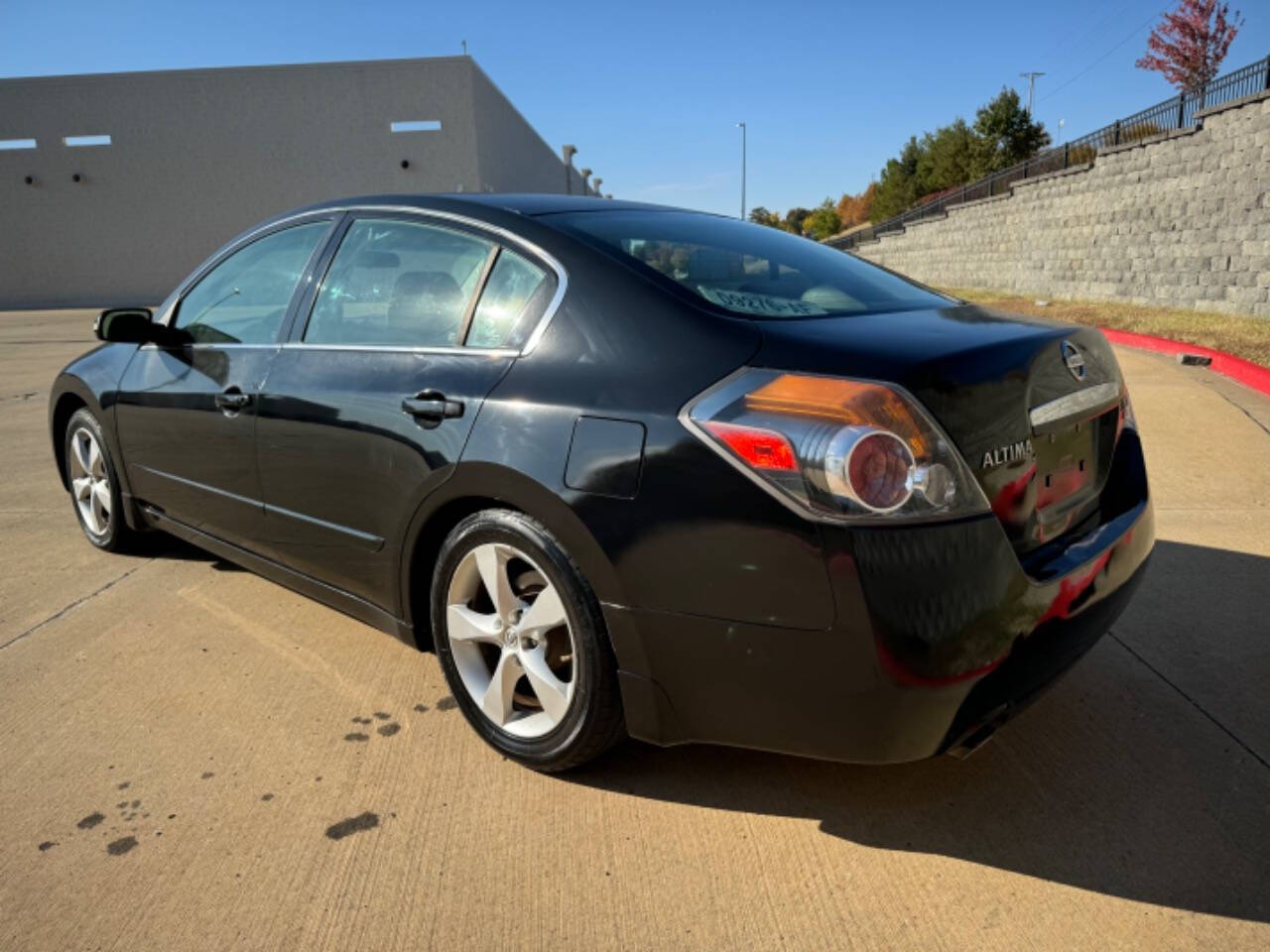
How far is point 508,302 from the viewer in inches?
102

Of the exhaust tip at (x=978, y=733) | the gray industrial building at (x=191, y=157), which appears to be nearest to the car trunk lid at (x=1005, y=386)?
the exhaust tip at (x=978, y=733)

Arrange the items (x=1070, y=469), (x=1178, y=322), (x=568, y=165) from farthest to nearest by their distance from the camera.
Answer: (x=568, y=165) → (x=1178, y=322) → (x=1070, y=469)

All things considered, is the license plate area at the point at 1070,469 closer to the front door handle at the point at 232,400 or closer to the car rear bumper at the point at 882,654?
the car rear bumper at the point at 882,654

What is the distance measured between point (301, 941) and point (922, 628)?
144cm

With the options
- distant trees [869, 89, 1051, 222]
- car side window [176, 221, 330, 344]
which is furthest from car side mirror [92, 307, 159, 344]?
distant trees [869, 89, 1051, 222]

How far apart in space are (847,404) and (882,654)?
51cm

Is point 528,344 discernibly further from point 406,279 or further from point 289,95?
point 289,95

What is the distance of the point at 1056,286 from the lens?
18.7 m

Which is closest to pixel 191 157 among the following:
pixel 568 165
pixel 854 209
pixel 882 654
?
pixel 568 165

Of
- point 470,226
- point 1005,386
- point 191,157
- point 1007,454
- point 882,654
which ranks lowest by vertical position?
point 882,654

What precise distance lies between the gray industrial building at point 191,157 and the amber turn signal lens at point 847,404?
30.0m

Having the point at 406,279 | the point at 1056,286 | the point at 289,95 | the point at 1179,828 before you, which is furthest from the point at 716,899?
the point at 289,95

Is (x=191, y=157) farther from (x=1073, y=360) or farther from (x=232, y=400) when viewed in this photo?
(x=1073, y=360)

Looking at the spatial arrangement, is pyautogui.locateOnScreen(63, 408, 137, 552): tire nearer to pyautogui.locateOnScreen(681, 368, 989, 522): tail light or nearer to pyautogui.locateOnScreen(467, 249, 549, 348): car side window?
pyautogui.locateOnScreen(467, 249, 549, 348): car side window
